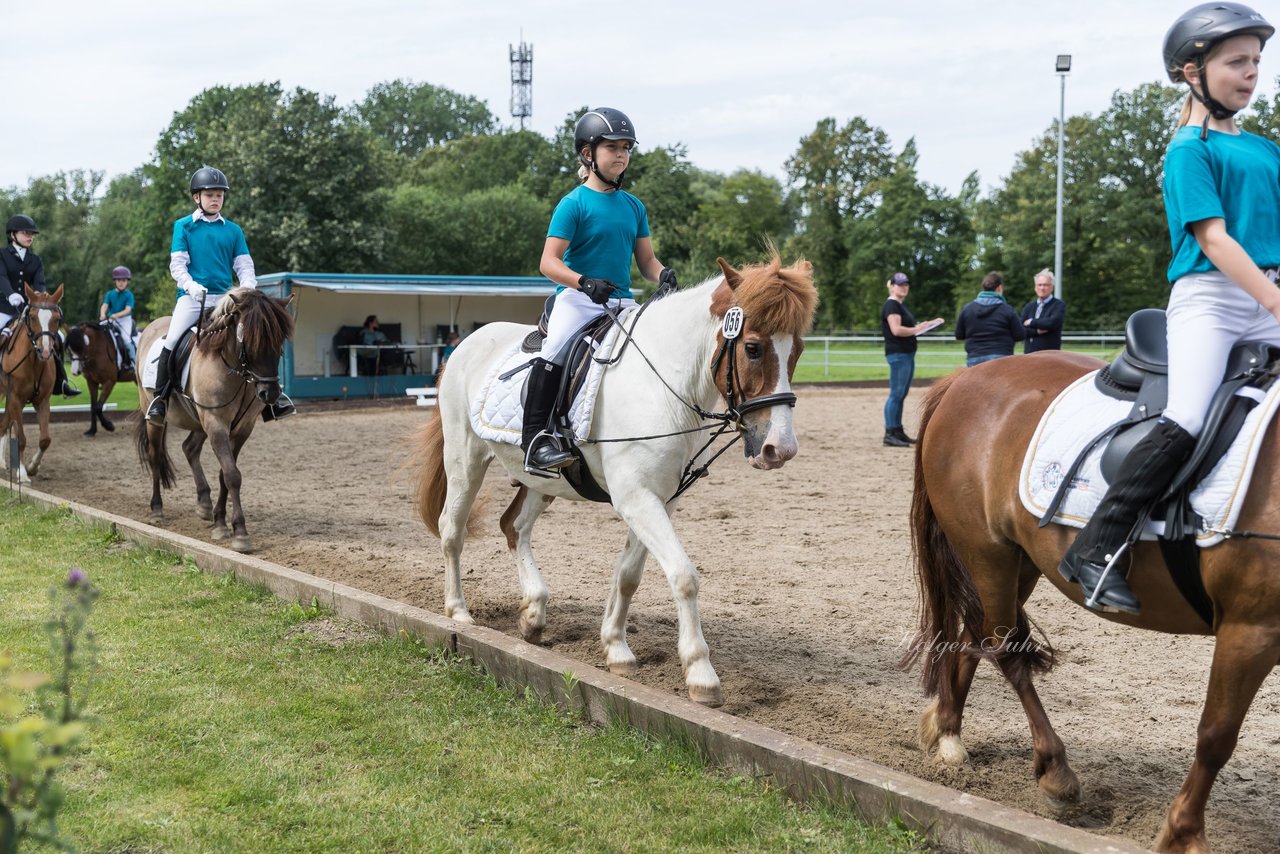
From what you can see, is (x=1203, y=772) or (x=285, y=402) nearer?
(x=1203, y=772)

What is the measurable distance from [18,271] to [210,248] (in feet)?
16.1

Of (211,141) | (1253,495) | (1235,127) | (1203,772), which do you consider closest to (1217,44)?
(1235,127)

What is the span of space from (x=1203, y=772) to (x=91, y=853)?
3.39 meters

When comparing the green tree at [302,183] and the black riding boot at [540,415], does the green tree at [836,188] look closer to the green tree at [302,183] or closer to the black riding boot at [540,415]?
the green tree at [302,183]

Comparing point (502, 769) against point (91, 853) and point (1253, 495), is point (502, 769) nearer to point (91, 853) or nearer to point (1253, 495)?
point (91, 853)

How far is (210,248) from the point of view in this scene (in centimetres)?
977

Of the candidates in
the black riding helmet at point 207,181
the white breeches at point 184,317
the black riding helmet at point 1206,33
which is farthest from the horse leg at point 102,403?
the black riding helmet at point 1206,33

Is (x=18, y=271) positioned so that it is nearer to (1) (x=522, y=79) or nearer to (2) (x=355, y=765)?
(2) (x=355, y=765)

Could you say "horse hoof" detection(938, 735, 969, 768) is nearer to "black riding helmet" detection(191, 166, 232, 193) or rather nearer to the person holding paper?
"black riding helmet" detection(191, 166, 232, 193)

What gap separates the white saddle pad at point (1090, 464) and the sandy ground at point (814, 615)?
3.61 feet

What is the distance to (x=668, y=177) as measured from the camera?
6253cm

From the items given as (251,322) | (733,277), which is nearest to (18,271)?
(251,322)

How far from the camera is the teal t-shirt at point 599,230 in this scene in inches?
225

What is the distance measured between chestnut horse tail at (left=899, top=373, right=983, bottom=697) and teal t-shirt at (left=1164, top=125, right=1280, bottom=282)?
4.51ft
